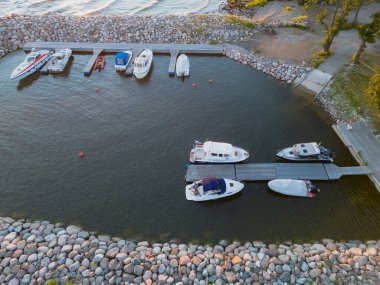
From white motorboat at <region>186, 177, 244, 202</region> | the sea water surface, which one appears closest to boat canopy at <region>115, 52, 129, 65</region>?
white motorboat at <region>186, 177, 244, 202</region>

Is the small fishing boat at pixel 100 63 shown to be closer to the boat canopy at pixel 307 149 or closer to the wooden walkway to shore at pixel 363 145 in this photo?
the boat canopy at pixel 307 149

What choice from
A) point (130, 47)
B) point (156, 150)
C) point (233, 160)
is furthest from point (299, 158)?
point (130, 47)

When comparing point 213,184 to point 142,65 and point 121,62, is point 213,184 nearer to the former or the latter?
point 142,65

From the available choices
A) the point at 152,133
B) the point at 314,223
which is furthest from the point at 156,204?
the point at 314,223

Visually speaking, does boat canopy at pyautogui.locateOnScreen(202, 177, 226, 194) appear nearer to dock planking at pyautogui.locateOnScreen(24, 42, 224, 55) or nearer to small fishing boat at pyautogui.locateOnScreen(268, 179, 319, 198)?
small fishing boat at pyautogui.locateOnScreen(268, 179, 319, 198)

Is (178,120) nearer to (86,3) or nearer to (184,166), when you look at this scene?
(184,166)
